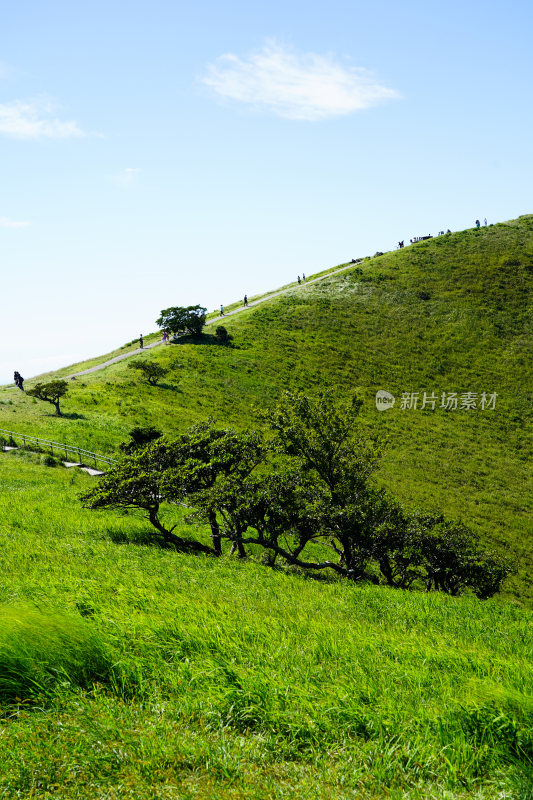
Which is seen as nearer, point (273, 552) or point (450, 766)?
point (450, 766)

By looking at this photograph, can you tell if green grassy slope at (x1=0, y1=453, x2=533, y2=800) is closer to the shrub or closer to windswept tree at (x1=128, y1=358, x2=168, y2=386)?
windswept tree at (x1=128, y1=358, x2=168, y2=386)

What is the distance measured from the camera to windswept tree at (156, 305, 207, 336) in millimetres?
62534

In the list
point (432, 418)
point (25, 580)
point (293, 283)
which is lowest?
point (432, 418)

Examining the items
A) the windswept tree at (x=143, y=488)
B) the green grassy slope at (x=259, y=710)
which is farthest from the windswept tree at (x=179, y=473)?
the green grassy slope at (x=259, y=710)

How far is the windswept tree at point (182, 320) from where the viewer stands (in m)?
62.5

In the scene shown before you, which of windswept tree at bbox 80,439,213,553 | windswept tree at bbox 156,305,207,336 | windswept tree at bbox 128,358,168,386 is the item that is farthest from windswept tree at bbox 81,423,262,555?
windswept tree at bbox 156,305,207,336

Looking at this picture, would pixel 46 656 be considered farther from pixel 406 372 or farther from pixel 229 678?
pixel 406 372

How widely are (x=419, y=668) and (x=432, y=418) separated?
2050 inches

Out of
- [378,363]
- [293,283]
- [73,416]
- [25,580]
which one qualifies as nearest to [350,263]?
[293,283]

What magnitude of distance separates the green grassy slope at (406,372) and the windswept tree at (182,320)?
111 inches

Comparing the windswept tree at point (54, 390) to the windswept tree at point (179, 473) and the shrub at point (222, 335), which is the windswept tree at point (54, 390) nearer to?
the windswept tree at point (179, 473)

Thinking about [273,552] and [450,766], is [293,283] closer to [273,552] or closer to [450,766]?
[273,552]

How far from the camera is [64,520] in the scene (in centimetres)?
1670

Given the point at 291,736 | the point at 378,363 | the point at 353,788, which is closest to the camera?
the point at 353,788
